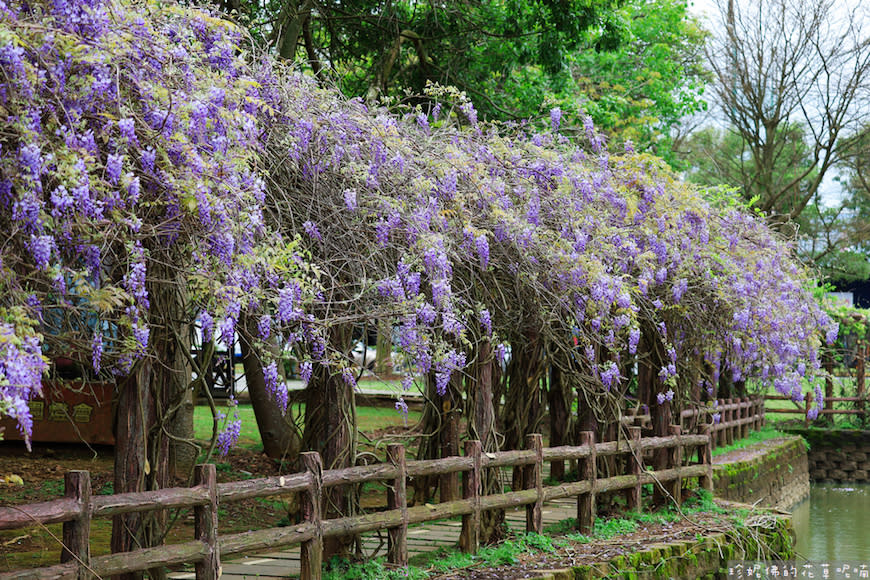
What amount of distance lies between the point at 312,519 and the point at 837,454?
1714 cm

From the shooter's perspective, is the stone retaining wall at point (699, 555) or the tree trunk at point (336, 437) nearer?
the tree trunk at point (336, 437)

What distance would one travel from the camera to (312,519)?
235 inches

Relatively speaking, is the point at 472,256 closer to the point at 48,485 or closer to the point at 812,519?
the point at 48,485

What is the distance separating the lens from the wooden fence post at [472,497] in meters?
7.42

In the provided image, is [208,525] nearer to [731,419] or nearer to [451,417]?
[451,417]

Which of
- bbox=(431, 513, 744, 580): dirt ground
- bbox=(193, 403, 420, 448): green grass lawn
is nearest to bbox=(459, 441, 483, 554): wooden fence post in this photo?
bbox=(431, 513, 744, 580): dirt ground

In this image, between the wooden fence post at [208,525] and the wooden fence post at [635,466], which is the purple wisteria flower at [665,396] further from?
the wooden fence post at [208,525]

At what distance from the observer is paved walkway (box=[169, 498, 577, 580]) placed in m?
6.74

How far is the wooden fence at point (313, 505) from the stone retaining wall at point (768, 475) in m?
3.85

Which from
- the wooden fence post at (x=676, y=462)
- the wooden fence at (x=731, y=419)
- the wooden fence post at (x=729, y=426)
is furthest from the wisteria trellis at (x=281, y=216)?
the wooden fence post at (x=729, y=426)

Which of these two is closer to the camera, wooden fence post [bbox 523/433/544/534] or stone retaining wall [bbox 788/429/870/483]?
wooden fence post [bbox 523/433/544/534]

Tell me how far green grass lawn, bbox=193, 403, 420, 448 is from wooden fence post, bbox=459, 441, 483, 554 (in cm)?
599

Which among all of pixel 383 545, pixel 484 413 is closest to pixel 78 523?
pixel 383 545

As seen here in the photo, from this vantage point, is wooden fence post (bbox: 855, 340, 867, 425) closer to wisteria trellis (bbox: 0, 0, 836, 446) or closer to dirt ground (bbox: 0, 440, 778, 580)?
dirt ground (bbox: 0, 440, 778, 580)
